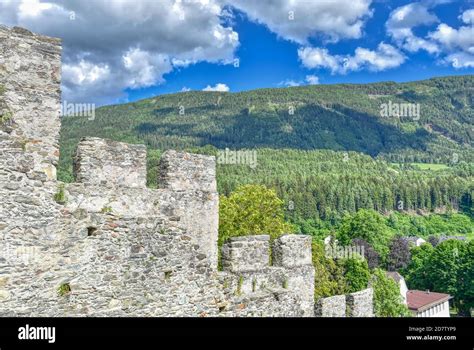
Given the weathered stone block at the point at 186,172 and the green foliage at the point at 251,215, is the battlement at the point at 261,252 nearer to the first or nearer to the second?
the weathered stone block at the point at 186,172

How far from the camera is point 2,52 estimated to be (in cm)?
1100

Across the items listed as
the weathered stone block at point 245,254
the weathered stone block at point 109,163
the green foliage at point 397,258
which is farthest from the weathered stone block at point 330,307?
the green foliage at point 397,258

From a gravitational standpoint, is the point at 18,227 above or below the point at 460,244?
above

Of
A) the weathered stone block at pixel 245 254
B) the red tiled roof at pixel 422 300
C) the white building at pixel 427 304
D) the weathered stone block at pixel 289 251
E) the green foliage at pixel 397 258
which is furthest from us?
the green foliage at pixel 397 258

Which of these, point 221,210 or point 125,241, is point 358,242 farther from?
point 125,241

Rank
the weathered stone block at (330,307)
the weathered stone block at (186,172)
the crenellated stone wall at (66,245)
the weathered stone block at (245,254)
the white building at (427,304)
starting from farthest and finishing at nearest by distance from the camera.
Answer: the white building at (427,304)
the weathered stone block at (330,307)
the weathered stone block at (186,172)
the weathered stone block at (245,254)
the crenellated stone wall at (66,245)

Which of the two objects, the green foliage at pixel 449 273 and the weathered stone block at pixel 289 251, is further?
the green foliage at pixel 449 273

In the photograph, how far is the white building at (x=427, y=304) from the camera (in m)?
55.1

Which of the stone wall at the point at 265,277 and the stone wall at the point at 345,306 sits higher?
the stone wall at the point at 265,277

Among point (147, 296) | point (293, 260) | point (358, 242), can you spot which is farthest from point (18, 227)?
point (358, 242)

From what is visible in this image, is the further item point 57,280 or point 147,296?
point 147,296

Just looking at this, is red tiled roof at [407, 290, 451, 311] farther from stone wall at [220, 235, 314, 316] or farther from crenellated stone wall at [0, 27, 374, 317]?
crenellated stone wall at [0, 27, 374, 317]

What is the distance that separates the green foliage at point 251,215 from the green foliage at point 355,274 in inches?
450
